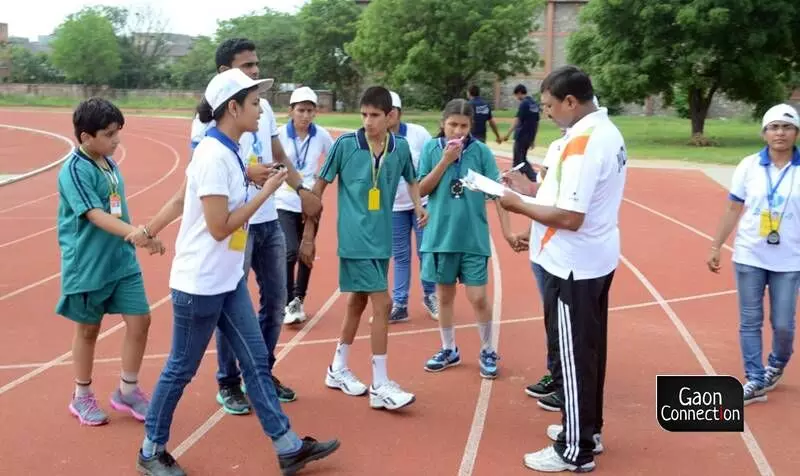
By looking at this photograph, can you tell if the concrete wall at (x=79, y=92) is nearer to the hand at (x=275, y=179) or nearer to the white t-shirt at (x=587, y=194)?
the hand at (x=275, y=179)

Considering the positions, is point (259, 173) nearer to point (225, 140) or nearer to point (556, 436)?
point (225, 140)

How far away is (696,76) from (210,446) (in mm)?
25451

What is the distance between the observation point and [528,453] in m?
4.21

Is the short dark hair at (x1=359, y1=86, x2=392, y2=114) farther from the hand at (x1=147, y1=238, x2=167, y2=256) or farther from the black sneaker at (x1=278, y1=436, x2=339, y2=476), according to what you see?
the black sneaker at (x1=278, y1=436, x2=339, y2=476)

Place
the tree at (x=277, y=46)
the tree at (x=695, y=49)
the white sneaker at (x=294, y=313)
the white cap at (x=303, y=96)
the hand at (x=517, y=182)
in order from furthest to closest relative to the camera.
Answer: the tree at (x=277, y=46)
the tree at (x=695, y=49)
the white sneaker at (x=294, y=313)
the white cap at (x=303, y=96)
the hand at (x=517, y=182)

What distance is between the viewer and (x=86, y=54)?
66.1m

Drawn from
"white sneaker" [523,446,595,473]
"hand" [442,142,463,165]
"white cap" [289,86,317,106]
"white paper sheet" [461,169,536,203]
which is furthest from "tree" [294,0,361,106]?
"white sneaker" [523,446,595,473]

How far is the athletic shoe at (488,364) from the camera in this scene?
212 inches

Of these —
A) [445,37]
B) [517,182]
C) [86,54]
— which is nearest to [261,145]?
[517,182]

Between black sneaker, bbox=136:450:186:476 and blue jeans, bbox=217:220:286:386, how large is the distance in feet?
3.04

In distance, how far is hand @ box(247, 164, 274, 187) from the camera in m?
3.75

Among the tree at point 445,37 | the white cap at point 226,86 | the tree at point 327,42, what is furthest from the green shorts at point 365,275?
the tree at point 327,42

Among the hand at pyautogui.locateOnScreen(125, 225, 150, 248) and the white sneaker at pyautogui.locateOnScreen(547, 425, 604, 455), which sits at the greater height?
the hand at pyautogui.locateOnScreen(125, 225, 150, 248)

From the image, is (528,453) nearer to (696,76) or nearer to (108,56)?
(696,76)
